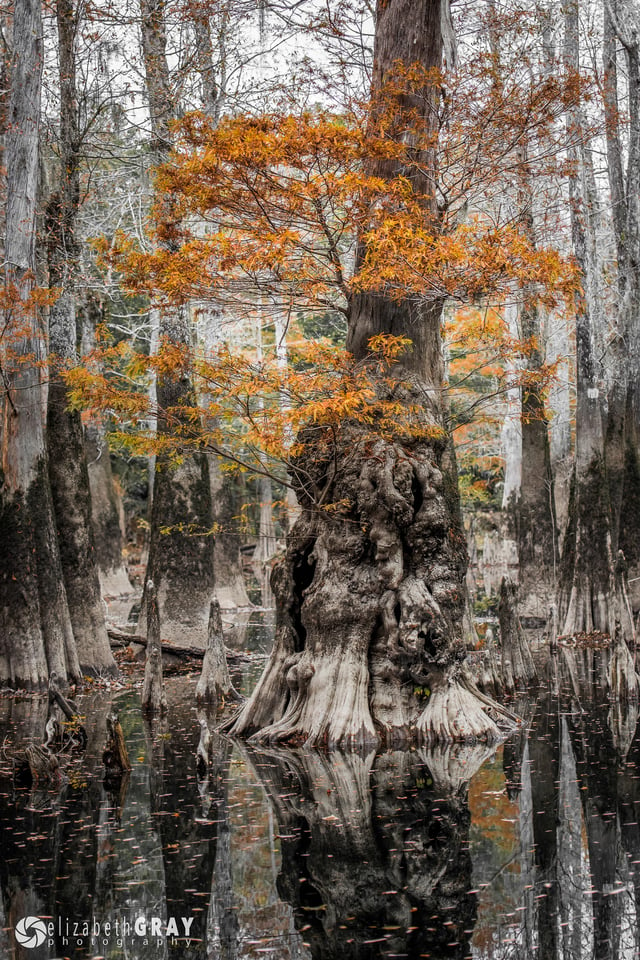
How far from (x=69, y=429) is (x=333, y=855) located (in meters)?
9.67

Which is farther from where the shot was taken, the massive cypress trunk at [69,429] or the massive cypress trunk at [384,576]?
the massive cypress trunk at [69,429]

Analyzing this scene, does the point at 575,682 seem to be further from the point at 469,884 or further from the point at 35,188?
the point at 35,188

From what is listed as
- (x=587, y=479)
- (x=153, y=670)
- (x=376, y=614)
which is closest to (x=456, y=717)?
(x=376, y=614)

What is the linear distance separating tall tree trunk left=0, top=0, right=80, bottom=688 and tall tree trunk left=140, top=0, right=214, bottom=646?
319cm

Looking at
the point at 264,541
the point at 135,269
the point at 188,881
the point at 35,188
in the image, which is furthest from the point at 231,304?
the point at 264,541

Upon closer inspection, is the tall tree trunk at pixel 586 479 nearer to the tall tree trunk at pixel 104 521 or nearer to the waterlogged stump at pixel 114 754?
the waterlogged stump at pixel 114 754

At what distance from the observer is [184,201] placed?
33.0 feet

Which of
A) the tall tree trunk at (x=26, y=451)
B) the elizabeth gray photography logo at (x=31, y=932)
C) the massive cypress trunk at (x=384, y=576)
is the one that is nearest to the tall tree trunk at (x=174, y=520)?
the tall tree trunk at (x=26, y=451)

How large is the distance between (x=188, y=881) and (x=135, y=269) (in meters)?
6.50

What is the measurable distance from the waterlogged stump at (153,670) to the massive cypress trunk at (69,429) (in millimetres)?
2289

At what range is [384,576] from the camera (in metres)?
10.5

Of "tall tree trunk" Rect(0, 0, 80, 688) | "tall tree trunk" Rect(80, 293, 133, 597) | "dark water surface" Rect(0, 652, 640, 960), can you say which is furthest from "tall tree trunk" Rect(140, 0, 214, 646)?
"tall tree trunk" Rect(80, 293, 133, 597)

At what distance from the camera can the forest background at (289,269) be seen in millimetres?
9523

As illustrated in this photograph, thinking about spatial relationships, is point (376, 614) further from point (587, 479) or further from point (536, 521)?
point (536, 521)
